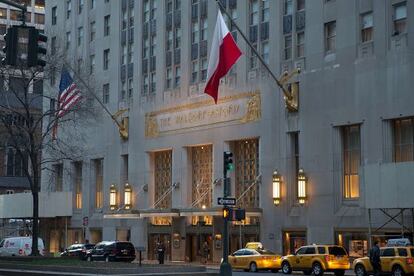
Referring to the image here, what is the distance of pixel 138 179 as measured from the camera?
224ft

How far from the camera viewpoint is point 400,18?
46562 mm

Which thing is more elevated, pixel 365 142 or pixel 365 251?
pixel 365 142

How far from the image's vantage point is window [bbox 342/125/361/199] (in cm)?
4878

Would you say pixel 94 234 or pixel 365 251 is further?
pixel 94 234

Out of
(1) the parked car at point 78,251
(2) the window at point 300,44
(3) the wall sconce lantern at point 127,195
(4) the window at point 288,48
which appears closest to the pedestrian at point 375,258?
(2) the window at point 300,44

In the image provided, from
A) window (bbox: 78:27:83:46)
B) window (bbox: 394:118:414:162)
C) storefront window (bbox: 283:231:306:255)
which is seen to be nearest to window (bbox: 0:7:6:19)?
window (bbox: 78:27:83:46)

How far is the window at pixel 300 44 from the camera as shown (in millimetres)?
52781

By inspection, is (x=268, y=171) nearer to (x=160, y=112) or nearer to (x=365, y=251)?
(x=365, y=251)

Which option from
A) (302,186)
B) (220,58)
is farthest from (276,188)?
(220,58)

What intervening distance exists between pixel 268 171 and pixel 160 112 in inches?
583

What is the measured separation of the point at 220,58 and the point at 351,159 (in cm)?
1126

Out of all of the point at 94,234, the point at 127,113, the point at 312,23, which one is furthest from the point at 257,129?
the point at 94,234

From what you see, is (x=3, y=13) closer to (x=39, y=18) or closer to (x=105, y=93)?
(x=39, y=18)

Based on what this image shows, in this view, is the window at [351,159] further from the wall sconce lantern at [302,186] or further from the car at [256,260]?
the car at [256,260]
